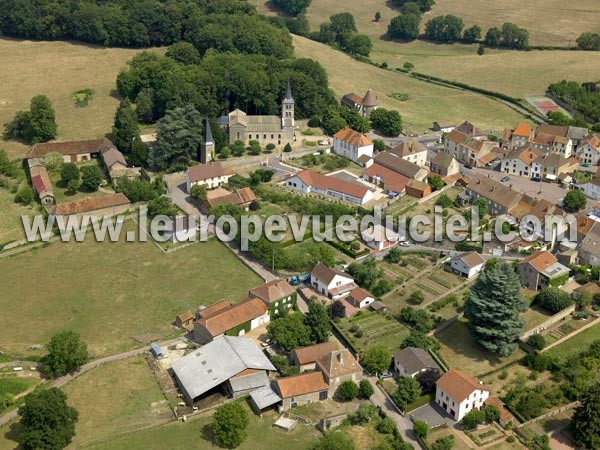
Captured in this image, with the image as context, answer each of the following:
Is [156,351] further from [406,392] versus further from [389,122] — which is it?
[389,122]

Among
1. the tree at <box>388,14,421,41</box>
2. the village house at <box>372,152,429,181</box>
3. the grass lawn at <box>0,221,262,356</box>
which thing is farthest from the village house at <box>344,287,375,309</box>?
the tree at <box>388,14,421,41</box>

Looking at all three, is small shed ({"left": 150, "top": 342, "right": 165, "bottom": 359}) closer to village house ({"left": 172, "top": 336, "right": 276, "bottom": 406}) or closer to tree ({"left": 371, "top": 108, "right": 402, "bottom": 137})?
village house ({"left": 172, "top": 336, "right": 276, "bottom": 406})

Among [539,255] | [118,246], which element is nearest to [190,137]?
[118,246]

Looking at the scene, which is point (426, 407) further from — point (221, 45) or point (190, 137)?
point (221, 45)

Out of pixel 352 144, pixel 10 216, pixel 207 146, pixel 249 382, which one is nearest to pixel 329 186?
pixel 352 144

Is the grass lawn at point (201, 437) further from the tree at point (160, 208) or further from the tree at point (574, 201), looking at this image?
the tree at point (574, 201)

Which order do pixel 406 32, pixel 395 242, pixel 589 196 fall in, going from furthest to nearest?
→ pixel 406 32 → pixel 589 196 → pixel 395 242
